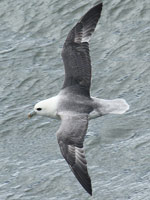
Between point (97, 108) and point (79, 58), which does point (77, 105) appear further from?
point (79, 58)

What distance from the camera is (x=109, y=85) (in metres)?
15.7

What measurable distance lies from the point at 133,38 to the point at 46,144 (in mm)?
3166

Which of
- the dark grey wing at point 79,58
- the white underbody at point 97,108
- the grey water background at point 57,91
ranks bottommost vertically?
the grey water background at point 57,91

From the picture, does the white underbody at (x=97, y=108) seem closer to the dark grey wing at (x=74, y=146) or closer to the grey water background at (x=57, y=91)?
the dark grey wing at (x=74, y=146)

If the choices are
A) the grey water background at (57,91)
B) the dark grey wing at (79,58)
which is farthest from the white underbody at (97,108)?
the grey water background at (57,91)

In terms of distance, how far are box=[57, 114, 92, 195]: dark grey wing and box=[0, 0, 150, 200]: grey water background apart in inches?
72.2

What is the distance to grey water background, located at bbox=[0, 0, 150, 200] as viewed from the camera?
14016 mm

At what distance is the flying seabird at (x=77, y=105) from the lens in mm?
11859

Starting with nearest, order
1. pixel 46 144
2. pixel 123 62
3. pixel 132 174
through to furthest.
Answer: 1. pixel 132 174
2. pixel 46 144
3. pixel 123 62

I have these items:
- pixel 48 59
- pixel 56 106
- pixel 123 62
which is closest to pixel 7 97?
pixel 48 59

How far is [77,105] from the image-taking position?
42.0 feet

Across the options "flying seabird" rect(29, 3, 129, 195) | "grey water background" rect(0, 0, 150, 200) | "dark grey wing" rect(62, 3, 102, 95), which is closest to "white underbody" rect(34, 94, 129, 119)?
"flying seabird" rect(29, 3, 129, 195)

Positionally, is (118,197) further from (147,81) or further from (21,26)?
(21,26)

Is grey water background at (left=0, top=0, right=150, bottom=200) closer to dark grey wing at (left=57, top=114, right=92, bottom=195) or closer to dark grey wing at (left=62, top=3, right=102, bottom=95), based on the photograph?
dark grey wing at (left=62, top=3, right=102, bottom=95)
